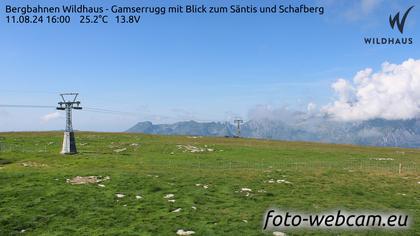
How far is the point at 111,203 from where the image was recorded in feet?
104

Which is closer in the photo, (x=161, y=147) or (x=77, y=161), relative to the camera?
(x=77, y=161)

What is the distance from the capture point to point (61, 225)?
88.2 feet

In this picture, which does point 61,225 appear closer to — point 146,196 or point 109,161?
point 146,196

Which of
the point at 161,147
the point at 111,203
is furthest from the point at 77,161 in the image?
the point at 111,203

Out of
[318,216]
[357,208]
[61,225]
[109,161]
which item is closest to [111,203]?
[61,225]

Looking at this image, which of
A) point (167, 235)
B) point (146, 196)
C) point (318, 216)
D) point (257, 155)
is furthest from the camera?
point (257, 155)

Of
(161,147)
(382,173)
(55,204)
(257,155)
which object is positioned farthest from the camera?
(161,147)

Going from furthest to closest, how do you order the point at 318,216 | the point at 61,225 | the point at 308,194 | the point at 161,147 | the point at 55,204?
the point at 161,147
the point at 308,194
the point at 55,204
the point at 318,216
the point at 61,225

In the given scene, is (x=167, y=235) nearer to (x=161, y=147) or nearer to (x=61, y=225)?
(x=61, y=225)

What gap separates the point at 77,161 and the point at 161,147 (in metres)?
29.3

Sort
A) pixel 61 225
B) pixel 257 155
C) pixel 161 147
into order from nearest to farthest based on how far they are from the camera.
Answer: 1. pixel 61 225
2. pixel 257 155
3. pixel 161 147

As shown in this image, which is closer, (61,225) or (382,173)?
(61,225)

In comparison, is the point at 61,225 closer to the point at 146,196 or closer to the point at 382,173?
the point at 146,196

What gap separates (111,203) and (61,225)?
5370mm
